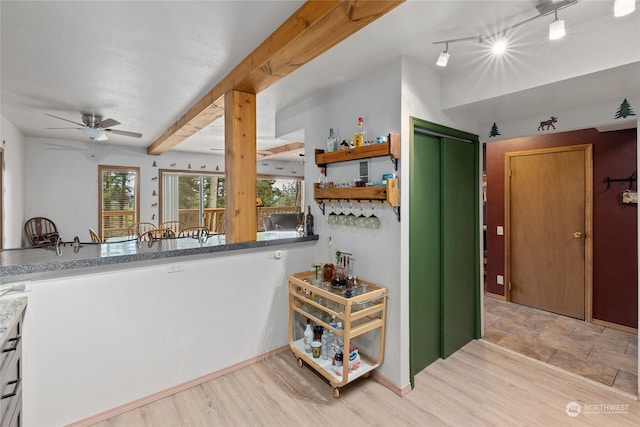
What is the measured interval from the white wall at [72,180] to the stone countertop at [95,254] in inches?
163

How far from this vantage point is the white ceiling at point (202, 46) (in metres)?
1.68

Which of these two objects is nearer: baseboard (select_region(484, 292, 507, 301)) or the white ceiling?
the white ceiling

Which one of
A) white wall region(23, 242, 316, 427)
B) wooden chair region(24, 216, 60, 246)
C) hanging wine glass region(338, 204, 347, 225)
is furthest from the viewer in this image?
wooden chair region(24, 216, 60, 246)

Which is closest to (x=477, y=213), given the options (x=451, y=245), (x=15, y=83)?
(x=451, y=245)

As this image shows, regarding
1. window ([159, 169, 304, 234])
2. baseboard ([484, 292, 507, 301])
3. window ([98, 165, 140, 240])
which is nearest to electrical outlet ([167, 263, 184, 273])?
baseboard ([484, 292, 507, 301])

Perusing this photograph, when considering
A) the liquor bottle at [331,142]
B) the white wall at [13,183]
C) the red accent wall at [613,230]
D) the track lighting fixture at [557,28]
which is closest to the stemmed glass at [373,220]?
the liquor bottle at [331,142]

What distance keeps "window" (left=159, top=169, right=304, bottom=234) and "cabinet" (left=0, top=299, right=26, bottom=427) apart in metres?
5.14

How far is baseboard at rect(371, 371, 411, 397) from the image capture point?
2246mm

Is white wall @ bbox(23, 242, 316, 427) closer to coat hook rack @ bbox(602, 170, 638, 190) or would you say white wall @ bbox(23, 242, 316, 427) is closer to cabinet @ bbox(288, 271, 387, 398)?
cabinet @ bbox(288, 271, 387, 398)

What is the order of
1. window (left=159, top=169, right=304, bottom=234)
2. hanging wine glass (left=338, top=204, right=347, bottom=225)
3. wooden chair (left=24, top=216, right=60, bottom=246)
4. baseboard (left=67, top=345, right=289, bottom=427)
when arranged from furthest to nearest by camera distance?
window (left=159, top=169, right=304, bottom=234)
wooden chair (left=24, top=216, right=60, bottom=246)
hanging wine glass (left=338, top=204, right=347, bottom=225)
baseboard (left=67, top=345, right=289, bottom=427)

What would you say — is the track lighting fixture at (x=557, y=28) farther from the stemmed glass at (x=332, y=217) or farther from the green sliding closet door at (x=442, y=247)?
the stemmed glass at (x=332, y=217)

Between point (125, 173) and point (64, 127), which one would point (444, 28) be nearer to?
point (64, 127)

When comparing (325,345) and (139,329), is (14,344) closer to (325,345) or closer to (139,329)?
(139,329)

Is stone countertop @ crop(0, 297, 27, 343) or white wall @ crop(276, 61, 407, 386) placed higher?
white wall @ crop(276, 61, 407, 386)
